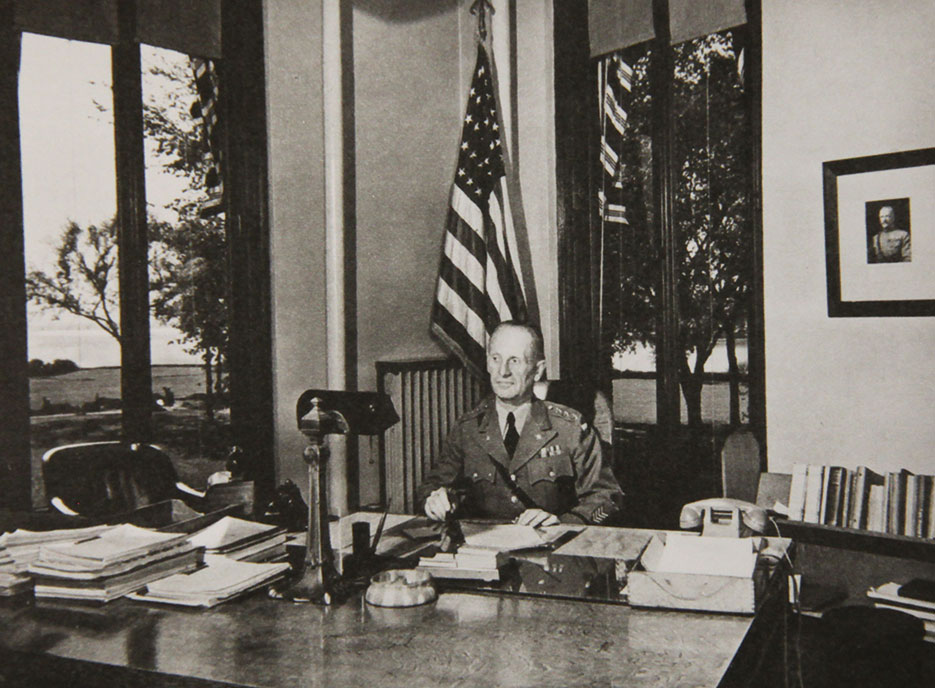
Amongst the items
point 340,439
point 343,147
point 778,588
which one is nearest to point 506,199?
point 343,147

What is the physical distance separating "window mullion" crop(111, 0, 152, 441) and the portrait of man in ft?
9.38

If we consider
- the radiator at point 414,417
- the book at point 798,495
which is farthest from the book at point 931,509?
the radiator at point 414,417

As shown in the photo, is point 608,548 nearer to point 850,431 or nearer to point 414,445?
point 850,431

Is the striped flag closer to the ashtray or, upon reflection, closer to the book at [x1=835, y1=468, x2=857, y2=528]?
the book at [x1=835, y1=468, x2=857, y2=528]

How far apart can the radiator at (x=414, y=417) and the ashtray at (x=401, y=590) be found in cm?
216

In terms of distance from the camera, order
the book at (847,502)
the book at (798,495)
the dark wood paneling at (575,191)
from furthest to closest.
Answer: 1. the dark wood paneling at (575,191)
2. the book at (798,495)
3. the book at (847,502)

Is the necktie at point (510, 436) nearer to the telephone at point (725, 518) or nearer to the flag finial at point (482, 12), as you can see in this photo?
the telephone at point (725, 518)

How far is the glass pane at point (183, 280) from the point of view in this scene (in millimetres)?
3188

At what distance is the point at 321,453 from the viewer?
164 centimetres

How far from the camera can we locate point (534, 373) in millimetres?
2711

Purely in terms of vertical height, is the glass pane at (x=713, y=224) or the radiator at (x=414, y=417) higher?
the glass pane at (x=713, y=224)

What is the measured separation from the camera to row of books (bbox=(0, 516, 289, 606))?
5.22 feet

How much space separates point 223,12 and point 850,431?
3119 millimetres

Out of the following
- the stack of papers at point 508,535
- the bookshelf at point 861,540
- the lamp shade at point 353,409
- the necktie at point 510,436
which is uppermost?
the lamp shade at point 353,409
